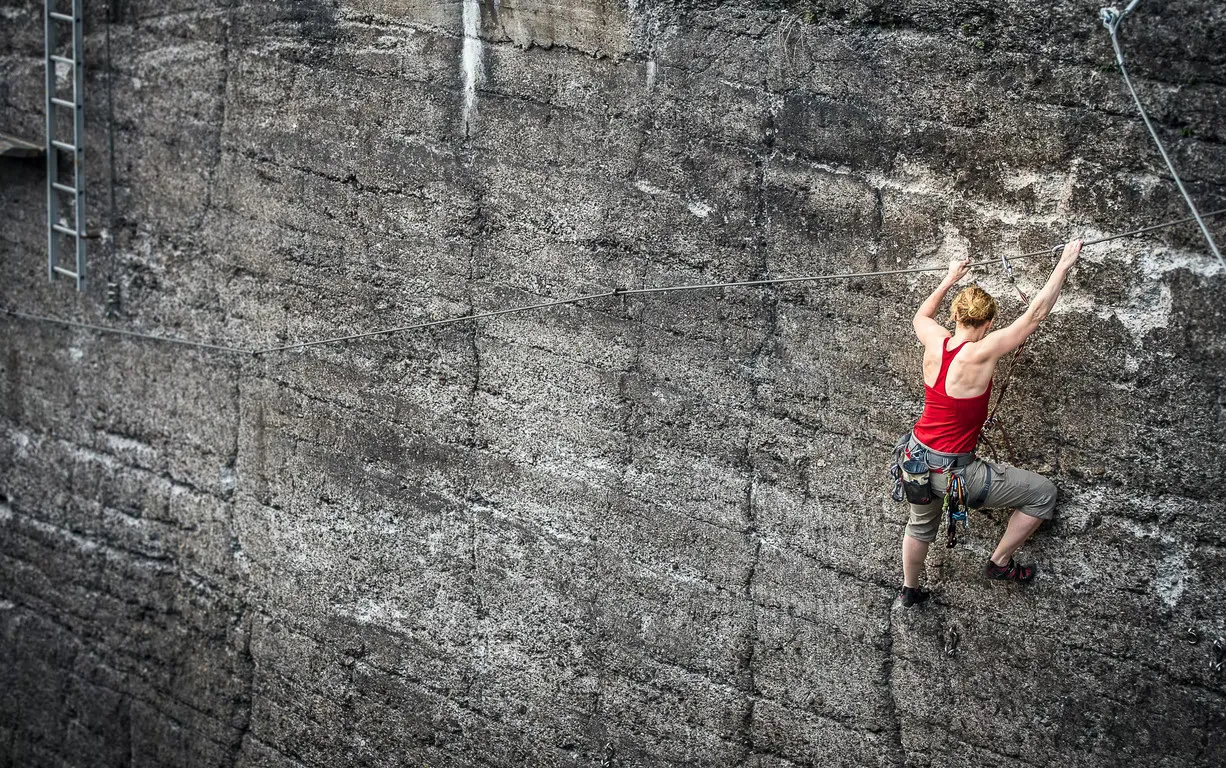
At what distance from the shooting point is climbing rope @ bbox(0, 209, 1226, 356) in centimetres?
316

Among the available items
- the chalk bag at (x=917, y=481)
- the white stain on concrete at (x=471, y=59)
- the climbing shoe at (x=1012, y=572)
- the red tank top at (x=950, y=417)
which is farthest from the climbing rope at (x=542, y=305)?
the climbing shoe at (x=1012, y=572)

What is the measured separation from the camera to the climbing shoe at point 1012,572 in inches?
132

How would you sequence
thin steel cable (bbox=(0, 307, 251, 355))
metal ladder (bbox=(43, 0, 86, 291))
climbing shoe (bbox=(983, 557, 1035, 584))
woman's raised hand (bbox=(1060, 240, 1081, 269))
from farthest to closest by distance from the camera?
metal ladder (bbox=(43, 0, 86, 291))
thin steel cable (bbox=(0, 307, 251, 355))
climbing shoe (bbox=(983, 557, 1035, 584))
woman's raised hand (bbox=(1060, 240, 1081, 269))

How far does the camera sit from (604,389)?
3971mm

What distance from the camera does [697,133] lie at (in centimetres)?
370

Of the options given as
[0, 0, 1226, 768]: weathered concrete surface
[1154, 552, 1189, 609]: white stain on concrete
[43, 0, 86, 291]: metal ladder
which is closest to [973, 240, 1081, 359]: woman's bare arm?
[0, 0, 1226, 768]: weathered concrete surface

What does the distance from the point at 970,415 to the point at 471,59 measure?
6.77ft

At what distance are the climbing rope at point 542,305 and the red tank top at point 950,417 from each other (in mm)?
347

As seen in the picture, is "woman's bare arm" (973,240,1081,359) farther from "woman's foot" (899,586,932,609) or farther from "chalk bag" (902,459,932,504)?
"woman's foot" (899,586,932,609)

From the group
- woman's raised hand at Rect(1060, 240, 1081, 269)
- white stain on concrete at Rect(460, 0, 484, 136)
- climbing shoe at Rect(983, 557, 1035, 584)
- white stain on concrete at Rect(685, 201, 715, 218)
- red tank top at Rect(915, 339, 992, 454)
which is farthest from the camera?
white stain on concrete at Rect(460, 0, 484, 136)

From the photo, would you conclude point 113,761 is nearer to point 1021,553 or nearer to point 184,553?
point 184,553

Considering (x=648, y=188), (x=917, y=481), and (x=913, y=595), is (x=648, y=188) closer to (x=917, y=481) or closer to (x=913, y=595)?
(x=917, y=481)

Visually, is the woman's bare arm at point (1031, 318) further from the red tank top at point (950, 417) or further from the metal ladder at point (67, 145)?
the metal ladder at point (67, 145)

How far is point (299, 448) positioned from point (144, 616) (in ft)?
4.19
